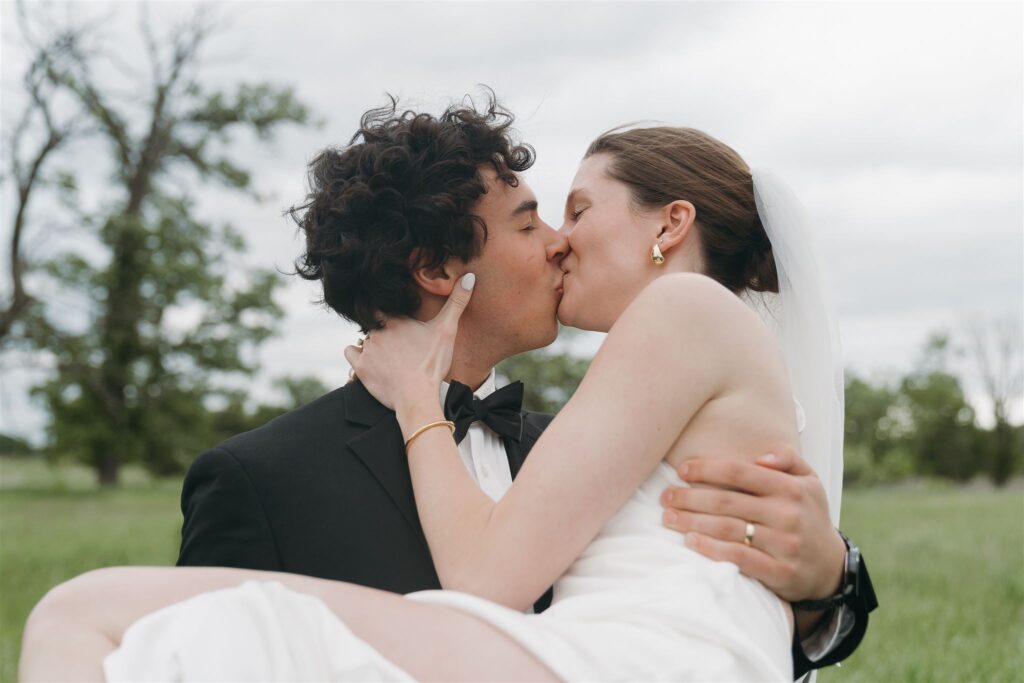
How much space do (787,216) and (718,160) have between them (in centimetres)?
32

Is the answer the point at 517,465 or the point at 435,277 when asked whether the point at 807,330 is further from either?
the point at 435,277

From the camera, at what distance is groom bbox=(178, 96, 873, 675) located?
2.83 m

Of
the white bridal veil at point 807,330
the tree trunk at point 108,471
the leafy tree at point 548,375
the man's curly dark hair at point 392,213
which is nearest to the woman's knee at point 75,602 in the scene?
the man's curly dark hair at point 392,213

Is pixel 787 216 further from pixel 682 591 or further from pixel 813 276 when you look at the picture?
pixel 682 591

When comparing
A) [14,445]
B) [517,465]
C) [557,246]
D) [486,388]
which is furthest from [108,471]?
[557,246]

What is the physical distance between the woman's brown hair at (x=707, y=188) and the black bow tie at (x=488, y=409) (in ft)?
2.70

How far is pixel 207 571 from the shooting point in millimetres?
2326

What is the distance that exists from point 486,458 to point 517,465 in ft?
0.57

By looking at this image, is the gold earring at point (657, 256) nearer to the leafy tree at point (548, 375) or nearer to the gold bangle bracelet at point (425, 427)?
the gold bangle bracelet at point (425, 427)

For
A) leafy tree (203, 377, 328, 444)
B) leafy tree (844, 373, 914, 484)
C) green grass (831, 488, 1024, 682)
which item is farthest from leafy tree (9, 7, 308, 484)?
leafy tree (844, 373, 914, 484)

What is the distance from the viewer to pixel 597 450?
265cm

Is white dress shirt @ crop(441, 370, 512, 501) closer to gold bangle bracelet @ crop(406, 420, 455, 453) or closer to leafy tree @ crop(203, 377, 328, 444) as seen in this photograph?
gold bangle bracelet @ crop(406, 420, 455, 453)

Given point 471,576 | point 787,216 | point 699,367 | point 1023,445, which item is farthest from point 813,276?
point 1023,445

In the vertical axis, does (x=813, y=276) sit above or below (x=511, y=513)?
above
